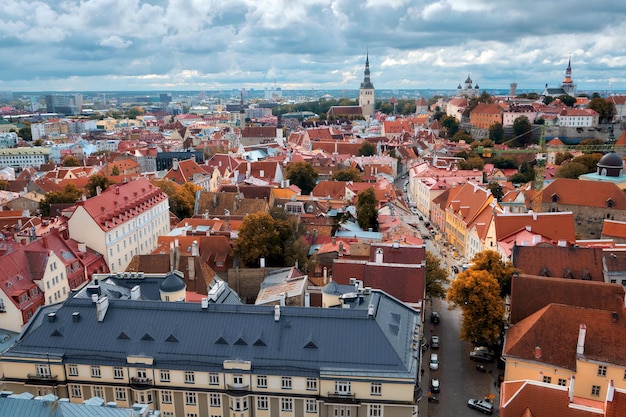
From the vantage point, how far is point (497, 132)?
125 meters

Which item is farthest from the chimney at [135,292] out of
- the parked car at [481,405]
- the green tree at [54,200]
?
the green tree at [54,200]

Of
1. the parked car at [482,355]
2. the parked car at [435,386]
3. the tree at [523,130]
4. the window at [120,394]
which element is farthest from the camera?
the tree at [523,130]

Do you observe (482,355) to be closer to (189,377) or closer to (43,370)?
(189,377)

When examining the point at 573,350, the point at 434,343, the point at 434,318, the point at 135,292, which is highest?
the point at 135,292

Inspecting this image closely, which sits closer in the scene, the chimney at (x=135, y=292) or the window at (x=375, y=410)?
the window at (x=375, y=410)

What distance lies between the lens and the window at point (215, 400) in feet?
88.1

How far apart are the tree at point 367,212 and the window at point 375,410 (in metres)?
32.6

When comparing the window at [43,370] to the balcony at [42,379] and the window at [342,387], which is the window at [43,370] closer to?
the balcony at [42,379]

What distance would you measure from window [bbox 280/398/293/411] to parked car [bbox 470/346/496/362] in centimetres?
1649

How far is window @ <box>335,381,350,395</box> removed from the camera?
84.6 ft

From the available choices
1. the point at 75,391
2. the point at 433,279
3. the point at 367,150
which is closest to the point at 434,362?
the point at 433,279

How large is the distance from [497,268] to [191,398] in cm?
2404

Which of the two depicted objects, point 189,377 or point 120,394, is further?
point 120,394

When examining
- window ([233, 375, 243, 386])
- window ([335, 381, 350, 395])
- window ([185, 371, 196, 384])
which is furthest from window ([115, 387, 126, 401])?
window ([335, 381, 350, 395])
